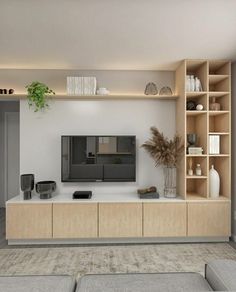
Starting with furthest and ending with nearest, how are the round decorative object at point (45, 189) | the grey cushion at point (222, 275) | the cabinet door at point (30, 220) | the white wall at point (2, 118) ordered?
the white wall at point (2, 118), the round decorative object at point (45, 189), the cabinet door at point (30, 220), the grey cushion at point (222, 275)

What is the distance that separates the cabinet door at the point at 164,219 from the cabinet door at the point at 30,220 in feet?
4.21

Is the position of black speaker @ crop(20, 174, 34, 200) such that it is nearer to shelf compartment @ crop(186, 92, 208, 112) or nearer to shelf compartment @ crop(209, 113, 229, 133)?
shelf compartment @ crop(186, 92, 208, 112)

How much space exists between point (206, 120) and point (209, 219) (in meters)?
1.33

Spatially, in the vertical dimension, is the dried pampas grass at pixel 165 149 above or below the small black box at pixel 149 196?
above

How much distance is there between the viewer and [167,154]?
3410 mm

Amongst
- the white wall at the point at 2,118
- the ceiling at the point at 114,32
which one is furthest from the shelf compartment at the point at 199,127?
the white wall at the point at 2,118

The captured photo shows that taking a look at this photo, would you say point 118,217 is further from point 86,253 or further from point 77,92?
point 77,92

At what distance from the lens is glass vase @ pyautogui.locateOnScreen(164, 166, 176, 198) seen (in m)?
3.47

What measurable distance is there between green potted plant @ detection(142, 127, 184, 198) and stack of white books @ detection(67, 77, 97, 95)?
42.9 inches

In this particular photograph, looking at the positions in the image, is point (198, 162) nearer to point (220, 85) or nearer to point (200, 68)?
point (220, 85)

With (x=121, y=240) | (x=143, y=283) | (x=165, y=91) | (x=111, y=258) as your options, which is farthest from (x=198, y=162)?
(x=143, y=283)

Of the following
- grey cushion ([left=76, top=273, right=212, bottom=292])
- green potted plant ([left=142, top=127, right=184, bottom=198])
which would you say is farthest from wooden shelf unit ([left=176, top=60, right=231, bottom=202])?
grey cushion ([left=76, top=273, right=212, bottom=292])

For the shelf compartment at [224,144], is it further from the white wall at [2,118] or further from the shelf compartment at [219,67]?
the white wall at [2,118]

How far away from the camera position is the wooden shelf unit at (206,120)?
3372mm
